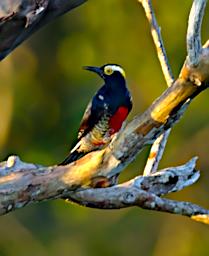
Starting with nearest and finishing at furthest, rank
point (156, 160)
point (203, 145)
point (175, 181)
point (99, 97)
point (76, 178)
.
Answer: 1. point (76, 178)
2. point (175, 181)
3. point (156, 160)
4. point (99, 97)
5. point (203, 145)

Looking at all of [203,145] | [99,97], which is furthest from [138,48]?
[99,97]

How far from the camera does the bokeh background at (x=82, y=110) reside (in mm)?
6770

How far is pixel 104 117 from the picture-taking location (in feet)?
11.1

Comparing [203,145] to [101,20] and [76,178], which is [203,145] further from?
[76,178]

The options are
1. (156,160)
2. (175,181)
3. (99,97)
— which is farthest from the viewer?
(99,97)

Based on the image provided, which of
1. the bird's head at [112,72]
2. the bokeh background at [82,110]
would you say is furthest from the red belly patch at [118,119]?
the bokeh background at [82,110]

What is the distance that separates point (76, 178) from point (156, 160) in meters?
0.57

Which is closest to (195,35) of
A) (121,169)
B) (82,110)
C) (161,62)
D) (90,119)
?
(121,169)

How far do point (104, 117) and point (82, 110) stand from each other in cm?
324

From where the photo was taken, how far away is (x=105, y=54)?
705 cm

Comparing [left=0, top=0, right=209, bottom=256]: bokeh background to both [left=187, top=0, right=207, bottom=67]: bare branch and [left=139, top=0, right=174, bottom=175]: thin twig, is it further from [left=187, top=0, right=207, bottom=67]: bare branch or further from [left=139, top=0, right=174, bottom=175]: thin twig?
[left=187, top=0, right=207, bottom=67]: bare branch

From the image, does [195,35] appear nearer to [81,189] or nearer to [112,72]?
[81,189]

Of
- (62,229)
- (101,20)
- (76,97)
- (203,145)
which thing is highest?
(101,20)

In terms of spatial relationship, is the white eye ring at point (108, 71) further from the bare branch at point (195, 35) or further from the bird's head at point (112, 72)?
the bare branch at point (195, 35)
